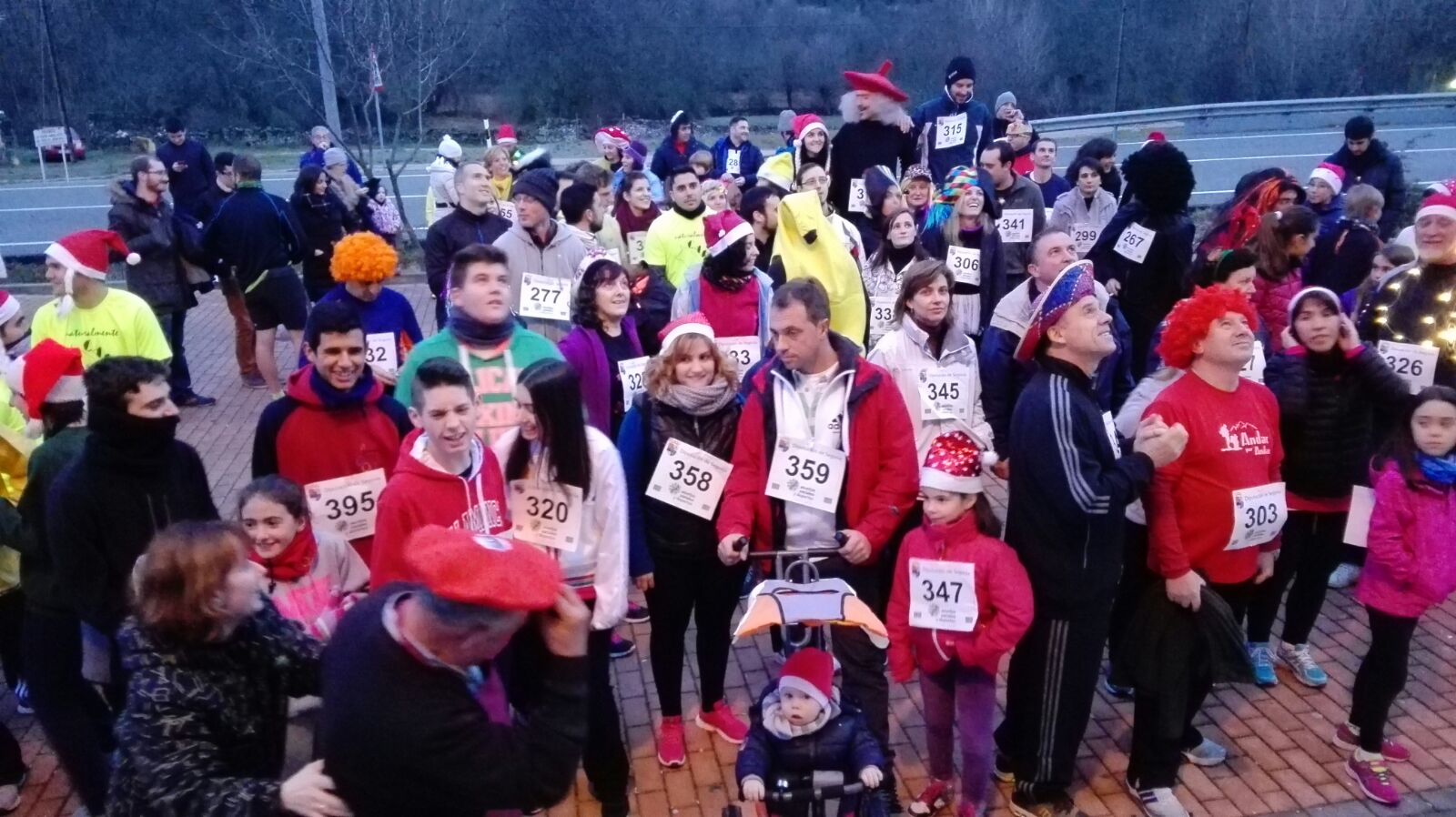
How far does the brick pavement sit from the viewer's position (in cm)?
412

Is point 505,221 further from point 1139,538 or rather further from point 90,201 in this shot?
point 90,201

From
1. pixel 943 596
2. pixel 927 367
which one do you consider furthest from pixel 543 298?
pixel 943 596

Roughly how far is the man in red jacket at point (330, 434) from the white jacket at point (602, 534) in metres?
0.75

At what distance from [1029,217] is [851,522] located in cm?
473

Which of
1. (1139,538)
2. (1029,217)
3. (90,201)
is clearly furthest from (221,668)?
(90,201)

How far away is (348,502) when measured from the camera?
3.97m

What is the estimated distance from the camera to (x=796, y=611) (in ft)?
10.7

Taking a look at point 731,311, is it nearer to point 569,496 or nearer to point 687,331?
point 687,331

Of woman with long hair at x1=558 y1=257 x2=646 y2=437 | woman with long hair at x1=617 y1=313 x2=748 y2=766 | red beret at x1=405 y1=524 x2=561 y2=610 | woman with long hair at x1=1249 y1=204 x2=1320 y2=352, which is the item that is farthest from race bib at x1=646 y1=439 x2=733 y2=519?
woman with long hair at x1=1249 y1=204 x2=1320 y2=352

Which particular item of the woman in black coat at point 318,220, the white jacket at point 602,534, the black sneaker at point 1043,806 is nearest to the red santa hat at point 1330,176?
the black sneaker at point 1043,806

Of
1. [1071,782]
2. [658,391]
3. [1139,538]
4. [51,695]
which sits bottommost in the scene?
[1071,782]

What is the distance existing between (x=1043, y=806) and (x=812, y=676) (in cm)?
135

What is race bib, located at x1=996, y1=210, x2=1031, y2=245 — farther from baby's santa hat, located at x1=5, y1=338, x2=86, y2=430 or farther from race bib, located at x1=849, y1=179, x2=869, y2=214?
baby's santa hat, located at x1=5, y1=338, x2=86, y2=430

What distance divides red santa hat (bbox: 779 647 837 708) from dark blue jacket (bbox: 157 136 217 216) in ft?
38.3
